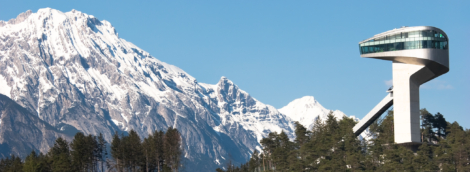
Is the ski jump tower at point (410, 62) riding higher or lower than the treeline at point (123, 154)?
higher

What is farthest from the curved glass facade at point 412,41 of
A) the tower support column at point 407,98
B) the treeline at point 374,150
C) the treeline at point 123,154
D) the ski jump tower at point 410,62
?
the treeline at point 123,154

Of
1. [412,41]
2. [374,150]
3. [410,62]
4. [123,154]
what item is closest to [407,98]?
[410,62]

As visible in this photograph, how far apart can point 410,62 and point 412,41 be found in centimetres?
524

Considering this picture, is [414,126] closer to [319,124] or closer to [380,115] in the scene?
[380,115]

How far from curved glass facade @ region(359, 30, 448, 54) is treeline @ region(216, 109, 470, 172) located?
2183cm

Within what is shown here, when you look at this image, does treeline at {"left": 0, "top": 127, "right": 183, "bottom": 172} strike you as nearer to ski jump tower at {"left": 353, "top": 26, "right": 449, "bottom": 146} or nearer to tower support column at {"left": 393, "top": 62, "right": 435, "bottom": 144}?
tower support column at {"left": 393, "top": 62, "right": 435, "bottom": 144}

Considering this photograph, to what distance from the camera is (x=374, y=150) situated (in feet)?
458

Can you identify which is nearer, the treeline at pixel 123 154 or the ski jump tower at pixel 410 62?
the ski jump tower at pixel 410 62

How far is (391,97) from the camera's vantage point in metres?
154

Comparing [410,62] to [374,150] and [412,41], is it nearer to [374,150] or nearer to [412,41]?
[412,41]

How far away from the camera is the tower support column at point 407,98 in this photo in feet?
472

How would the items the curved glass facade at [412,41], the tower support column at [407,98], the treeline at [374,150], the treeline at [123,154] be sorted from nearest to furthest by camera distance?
1. the treeline at [374,150]
2. the curved glass facade at [412,41]
3. the tower support column at [407,98]
4. the treeline at [123,154]

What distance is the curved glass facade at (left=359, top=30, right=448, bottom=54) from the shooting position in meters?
142

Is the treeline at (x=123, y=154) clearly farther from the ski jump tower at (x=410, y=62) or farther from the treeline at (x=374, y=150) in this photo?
the ski jump tower at (x=410, y=62)
